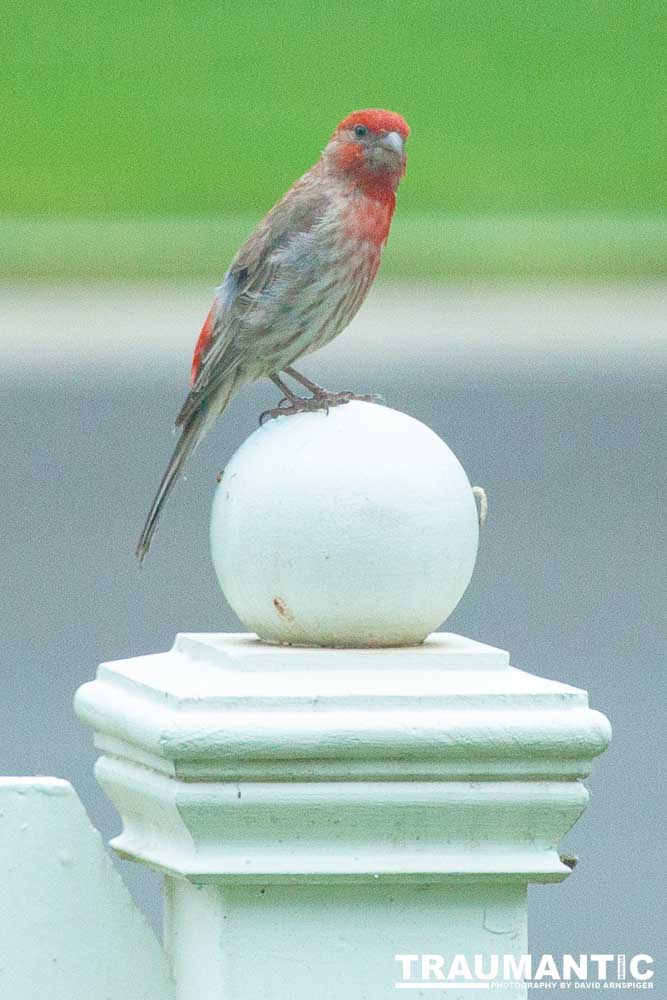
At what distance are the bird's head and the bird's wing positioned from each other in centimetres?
9

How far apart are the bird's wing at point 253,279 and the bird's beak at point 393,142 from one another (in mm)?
186

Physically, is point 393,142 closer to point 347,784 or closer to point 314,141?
point 347,784

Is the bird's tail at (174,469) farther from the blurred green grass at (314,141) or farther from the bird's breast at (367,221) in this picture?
the blurred green grass at (314,141)

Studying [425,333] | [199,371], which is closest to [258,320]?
[199,371]

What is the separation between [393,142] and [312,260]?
1.00ft

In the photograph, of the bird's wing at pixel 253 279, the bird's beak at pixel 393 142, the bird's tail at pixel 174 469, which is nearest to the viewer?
the bird's tail at pixel 174 469

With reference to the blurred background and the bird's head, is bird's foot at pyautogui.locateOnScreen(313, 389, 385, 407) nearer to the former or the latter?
the bird's head

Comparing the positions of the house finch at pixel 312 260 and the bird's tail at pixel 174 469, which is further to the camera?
the house finch at pixel 312 260

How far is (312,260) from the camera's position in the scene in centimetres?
456

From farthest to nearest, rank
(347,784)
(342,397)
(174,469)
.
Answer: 1. (174,469)
2. (342,397)
3. (347,784)

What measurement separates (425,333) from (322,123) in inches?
162

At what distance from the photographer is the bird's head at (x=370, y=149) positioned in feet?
14.7

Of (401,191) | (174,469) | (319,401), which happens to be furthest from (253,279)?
(401,191)

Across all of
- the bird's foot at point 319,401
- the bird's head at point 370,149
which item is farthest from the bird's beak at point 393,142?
the bird's foot at point 319,401
